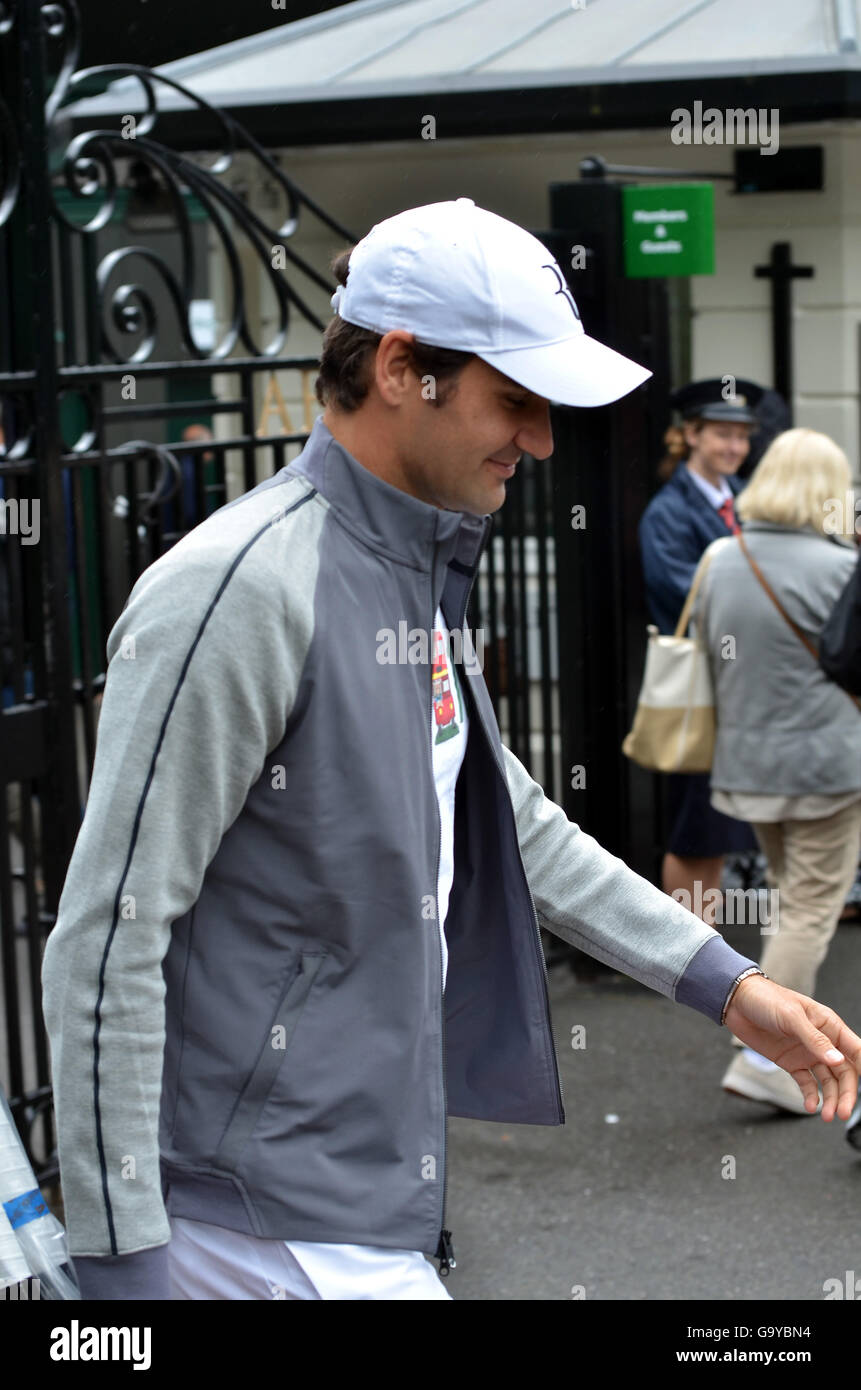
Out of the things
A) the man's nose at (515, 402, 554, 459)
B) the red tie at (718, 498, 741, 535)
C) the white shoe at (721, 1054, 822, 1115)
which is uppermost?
the man's nose at (515, 402, 554, 459)

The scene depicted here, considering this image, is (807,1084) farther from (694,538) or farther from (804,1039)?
(694,538)

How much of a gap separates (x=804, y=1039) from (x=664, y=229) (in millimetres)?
4394

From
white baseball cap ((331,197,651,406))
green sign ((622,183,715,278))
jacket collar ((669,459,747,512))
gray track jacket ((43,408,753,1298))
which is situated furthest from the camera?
jacket collar ((669,459,747,512))

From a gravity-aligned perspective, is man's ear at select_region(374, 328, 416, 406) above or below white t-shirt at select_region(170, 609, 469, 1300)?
above

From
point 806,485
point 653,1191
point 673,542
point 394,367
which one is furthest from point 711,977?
point 673,542

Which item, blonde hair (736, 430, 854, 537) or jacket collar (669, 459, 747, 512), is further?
jacket collar (669, 459, 747, 512)

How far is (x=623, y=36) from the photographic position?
8.99 m

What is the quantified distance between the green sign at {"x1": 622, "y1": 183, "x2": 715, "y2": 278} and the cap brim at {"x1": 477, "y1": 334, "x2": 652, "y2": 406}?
426 cm

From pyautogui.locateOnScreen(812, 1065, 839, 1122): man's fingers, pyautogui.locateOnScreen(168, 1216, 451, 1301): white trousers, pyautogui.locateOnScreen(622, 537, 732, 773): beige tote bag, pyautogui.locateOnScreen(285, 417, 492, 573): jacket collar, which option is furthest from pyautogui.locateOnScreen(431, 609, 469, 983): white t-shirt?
pyautogui.locateOnScreen(622, 537, 732, 773): beige tote bag

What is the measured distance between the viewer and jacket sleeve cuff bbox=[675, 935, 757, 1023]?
2217mm

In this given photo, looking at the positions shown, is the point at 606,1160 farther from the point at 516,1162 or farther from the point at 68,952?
the point at 68,952

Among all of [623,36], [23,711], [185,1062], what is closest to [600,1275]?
[23,711]

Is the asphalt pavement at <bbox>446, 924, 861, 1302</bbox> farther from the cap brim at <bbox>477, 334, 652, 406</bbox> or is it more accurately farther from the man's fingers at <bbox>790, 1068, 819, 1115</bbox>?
the cap brim at <bbox>477, 334, 652, 406</bbox>

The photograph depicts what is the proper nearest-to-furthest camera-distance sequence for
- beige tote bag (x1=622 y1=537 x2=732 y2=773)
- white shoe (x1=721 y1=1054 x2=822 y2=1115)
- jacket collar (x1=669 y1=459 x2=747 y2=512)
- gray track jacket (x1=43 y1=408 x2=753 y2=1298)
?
gray track jacket (x1=43 y1=408 x2=753 y2=1298), white shoe (x1=721 y1=1054 x2=822 y2=1115), beige tote bag (x1=622 y1=537 x2=732 y2=773), jacket collar (x1=669 y1=459 x2=747 y2=512)
